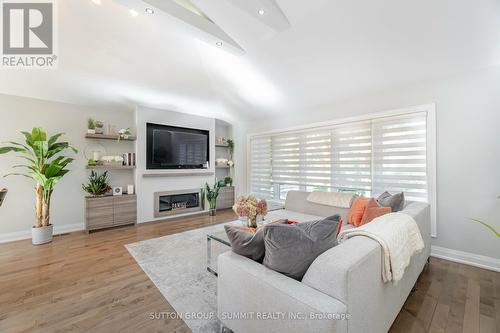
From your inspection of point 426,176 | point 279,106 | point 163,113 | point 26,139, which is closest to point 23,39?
point 26,139

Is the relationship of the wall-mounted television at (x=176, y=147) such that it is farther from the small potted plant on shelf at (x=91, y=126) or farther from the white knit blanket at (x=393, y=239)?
the white knit blanket at (x=393, y=239)

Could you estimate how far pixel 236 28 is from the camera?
279 cm

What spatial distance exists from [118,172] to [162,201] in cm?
113

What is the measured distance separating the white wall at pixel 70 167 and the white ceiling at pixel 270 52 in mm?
238

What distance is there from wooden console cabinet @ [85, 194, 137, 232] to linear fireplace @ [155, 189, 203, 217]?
1.77 ft

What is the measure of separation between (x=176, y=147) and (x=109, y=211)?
1918 millimetres

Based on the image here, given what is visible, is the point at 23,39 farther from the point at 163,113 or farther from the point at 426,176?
the point at 426,176

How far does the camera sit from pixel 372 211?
240cm

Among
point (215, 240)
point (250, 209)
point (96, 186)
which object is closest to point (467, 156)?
point (250, 209)

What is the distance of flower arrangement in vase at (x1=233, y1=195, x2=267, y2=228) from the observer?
8.11ft

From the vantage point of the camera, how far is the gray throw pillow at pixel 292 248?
1211 mm

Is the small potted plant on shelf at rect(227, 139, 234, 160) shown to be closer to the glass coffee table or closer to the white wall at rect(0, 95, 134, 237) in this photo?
the white wall at rect(0, 95, 134, 237)

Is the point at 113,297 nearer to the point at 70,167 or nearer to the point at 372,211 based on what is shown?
the point at 372,211

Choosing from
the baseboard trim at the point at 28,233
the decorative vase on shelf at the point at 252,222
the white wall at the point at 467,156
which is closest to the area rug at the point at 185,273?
the decorative vase on shelf at the point at 252,222
